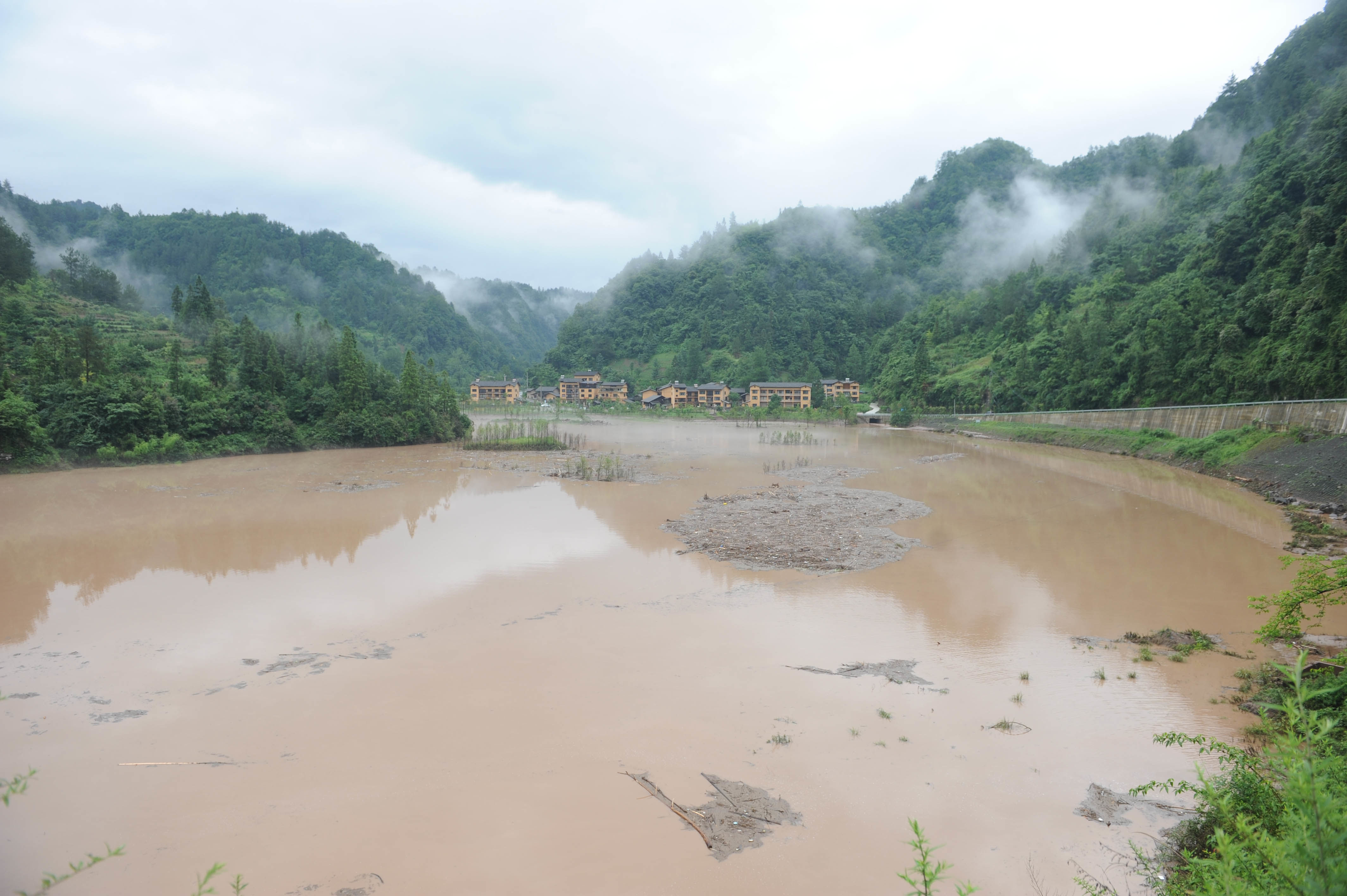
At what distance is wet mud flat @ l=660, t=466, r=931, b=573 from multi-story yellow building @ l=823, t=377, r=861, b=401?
50507 mm

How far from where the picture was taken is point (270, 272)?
85938 millimetres

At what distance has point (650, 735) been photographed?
5664 millimetres

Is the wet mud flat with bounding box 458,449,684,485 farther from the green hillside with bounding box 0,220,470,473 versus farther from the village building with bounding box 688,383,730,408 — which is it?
the village building with bounding box 688,383,730,408

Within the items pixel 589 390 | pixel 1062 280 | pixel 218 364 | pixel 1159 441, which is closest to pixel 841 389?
pixel 1062 280

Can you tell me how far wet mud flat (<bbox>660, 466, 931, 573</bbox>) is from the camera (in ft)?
36.6

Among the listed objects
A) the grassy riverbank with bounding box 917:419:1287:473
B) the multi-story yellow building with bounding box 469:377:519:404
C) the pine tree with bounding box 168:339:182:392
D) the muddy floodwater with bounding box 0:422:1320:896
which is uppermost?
the pine tree with bounding box 168:339:182:392

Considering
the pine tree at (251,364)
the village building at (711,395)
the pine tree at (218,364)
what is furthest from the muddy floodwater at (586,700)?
the village building at (711,395)

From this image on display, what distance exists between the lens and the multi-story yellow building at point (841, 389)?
6725 cm

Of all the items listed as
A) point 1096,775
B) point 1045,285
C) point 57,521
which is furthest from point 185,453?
point 1045,285

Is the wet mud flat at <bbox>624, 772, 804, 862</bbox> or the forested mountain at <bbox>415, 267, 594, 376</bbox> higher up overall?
the forested mountain at <bbox>415, 267, 594, 376</bbox>

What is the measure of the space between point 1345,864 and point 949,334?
2767 inches

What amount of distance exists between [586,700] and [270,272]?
98841mm

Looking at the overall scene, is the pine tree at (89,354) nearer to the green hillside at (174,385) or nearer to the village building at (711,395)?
the green hillside at (174,385)

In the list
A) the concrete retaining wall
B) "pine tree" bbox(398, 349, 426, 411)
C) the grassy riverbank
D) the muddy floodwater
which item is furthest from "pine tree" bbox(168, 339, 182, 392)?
the concrete retaining wall
